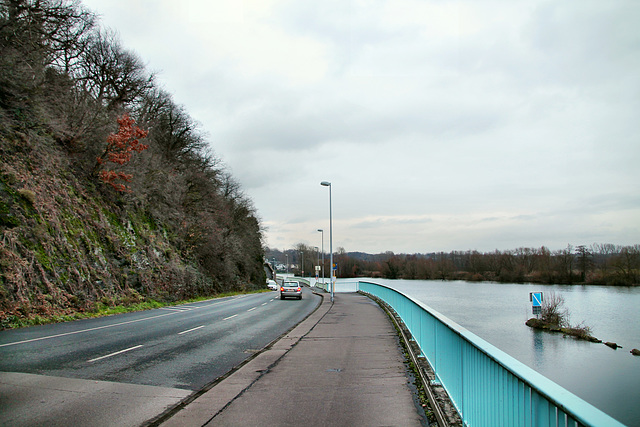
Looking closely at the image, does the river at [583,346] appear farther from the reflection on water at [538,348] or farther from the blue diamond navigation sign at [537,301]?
the blue diamond navigation sign at [537,301]

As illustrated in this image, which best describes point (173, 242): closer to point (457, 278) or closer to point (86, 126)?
point (86, 126)

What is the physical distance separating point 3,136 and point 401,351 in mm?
19955

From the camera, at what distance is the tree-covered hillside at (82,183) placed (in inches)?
706

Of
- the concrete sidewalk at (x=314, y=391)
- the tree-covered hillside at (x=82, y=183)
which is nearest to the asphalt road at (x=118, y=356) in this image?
the concrete sidewalk at (x=314, y=391)

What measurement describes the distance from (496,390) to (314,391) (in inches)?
151

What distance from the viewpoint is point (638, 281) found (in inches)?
2657

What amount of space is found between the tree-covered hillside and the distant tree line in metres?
21.9

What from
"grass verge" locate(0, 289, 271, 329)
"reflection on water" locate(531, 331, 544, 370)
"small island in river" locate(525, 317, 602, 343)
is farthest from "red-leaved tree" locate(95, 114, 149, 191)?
"small island in river" locate(525, 317, 602, 343)

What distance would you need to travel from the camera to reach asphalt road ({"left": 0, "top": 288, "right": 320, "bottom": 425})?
22.0ft

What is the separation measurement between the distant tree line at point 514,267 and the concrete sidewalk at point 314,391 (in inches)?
1595

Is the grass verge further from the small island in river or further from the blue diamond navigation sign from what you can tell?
the small island in river

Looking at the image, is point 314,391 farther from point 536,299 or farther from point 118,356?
point 536,299

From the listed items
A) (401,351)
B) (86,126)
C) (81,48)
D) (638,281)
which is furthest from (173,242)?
(638,281)

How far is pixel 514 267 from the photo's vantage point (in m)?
93.1
